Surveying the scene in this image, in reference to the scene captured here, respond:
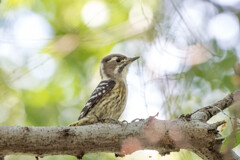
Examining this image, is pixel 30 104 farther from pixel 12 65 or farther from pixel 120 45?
pixel 120 45

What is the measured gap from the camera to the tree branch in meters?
2.88

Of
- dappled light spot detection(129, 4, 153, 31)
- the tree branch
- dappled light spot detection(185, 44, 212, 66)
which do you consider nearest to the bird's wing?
dappled light spot detection(129, 4, 153, 31)

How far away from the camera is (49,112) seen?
510 centimetres

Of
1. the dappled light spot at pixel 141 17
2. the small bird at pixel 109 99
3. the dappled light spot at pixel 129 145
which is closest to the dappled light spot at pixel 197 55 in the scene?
the dappled light spot at pixel 141 17

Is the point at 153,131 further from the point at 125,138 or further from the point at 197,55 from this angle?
the point at 197,55

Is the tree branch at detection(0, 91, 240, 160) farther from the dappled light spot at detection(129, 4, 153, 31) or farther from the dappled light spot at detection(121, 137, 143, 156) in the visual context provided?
the dappled light spot at detection(129, 4, 153, 31)

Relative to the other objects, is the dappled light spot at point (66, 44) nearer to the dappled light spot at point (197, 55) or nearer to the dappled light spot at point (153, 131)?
the dappled light spot at point (197, 55)

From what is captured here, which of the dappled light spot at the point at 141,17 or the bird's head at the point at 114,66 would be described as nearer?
the dappled light spot at the point at 141,17

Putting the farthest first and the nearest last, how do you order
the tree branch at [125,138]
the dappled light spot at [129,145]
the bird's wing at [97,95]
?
the bird's wing at [97,95] < the dappled light spot at [129,145] < the tree branch at [125,138]

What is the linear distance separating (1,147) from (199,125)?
63.2 inches

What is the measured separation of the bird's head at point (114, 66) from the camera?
5.59 meters

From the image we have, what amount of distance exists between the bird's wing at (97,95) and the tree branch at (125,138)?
1.56 m

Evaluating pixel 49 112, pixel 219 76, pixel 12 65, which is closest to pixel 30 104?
pixel 49 112

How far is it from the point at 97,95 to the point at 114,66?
3.36ft
